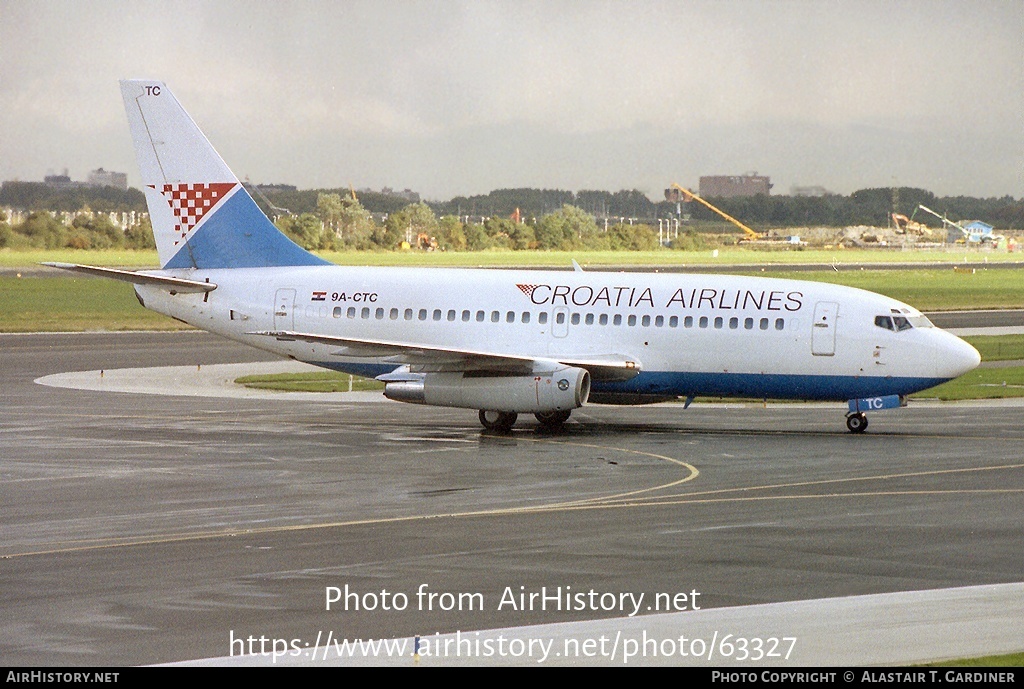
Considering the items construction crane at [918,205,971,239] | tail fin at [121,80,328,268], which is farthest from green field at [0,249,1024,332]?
tail fin at [121,80,328,268]

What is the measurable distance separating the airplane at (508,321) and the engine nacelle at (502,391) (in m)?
0.04

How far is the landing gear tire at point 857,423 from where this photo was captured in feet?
115

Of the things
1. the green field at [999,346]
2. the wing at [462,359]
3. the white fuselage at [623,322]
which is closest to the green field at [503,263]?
the green field at [999,346]

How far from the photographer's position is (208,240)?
4025 centimetres

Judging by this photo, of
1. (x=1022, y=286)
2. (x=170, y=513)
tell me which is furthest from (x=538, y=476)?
(x=1022, y=286)

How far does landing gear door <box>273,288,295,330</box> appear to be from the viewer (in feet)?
127

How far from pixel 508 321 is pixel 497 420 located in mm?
2819

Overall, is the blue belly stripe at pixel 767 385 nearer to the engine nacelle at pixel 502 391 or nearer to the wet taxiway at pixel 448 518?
the wet taxiway at pixel 448 518

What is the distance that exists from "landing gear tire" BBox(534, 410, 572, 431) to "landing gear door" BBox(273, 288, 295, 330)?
745 cm

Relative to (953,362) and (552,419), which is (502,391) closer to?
(552,419)

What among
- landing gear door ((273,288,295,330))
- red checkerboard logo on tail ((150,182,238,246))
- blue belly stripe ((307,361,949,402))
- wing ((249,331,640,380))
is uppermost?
red checkerboard logo on tail ((150,182,238,246))

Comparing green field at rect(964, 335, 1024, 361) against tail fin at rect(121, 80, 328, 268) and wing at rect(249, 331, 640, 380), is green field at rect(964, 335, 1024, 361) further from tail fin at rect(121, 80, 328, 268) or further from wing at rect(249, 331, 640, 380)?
tail fin at rect(121, 80, 328, 268)

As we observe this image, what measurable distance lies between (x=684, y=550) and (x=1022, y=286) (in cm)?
9907
